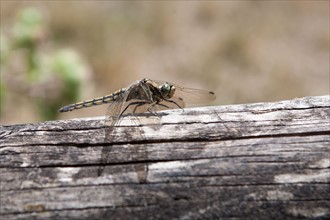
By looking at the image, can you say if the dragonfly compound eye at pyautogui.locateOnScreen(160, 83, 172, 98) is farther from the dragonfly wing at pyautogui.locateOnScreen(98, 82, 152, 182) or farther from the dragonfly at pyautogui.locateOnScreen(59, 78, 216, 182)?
the dragonfly wing at pyautogui.locateOnScreen(98, 82, 152, 182)

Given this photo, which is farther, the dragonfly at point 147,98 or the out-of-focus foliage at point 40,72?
the out-of-focus foliage at point 40,72

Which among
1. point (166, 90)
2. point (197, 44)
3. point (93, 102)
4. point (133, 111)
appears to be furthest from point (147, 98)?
point (197, 44)

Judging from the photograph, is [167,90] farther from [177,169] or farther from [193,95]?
[177,169]

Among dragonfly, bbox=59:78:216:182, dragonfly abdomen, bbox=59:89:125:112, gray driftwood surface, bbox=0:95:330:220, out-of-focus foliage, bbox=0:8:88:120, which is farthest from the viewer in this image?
out-of-focus foliage, bbox=0:8:88:120

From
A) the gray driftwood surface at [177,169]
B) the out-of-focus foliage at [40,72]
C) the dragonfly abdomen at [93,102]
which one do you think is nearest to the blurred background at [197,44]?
the out-of-focus foliage at [40,72]

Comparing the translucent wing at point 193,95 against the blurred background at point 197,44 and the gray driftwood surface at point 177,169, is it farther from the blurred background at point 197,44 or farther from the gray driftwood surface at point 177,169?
the blurred background at point 197,44

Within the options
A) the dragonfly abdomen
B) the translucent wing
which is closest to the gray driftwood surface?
the dragonfly abdomen

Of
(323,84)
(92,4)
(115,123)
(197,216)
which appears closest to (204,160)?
(197,216)
